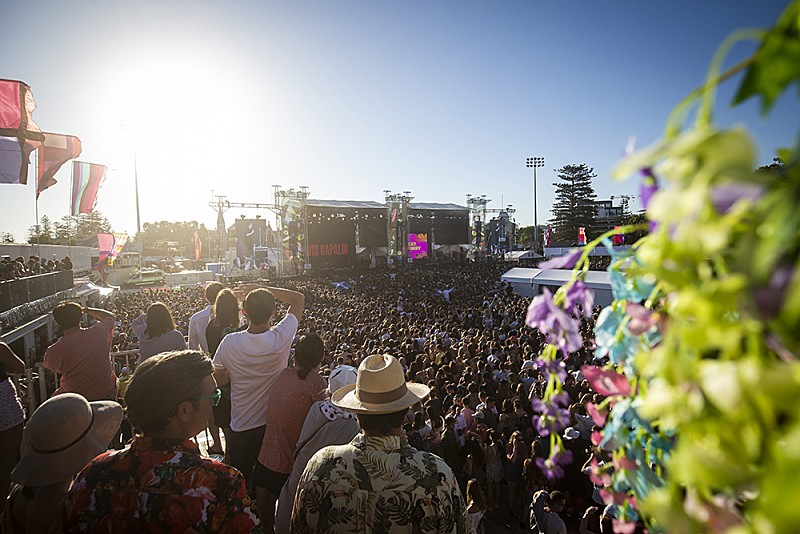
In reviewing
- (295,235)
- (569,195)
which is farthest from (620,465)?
(569,195)

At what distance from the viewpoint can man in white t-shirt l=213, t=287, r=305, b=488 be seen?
322cm

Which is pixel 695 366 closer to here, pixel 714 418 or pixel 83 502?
pixel 714 418

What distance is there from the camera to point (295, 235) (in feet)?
122

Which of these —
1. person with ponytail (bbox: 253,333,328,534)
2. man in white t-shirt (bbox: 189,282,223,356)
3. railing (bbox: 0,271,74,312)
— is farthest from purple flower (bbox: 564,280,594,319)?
railing (bbox: 0,271,74,312)

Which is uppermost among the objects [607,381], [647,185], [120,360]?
[647,185]

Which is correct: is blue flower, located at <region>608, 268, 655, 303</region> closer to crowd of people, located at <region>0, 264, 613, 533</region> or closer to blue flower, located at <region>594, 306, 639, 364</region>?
blue flower, located at <region>594, 306, 639, 364</region>

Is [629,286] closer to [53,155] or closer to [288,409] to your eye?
[288,409]

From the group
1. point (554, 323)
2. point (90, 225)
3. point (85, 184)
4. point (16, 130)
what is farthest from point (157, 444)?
point (90, 225)

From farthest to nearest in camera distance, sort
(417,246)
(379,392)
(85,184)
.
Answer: (417,246) → (85,184) → (379,392)

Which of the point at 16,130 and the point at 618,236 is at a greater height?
the point at 16,130

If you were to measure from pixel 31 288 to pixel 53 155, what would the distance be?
4.18 metres

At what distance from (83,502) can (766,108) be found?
213cm

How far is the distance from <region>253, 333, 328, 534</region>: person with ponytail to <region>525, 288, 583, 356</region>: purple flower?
2253mm

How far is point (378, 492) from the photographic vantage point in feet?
5.99
